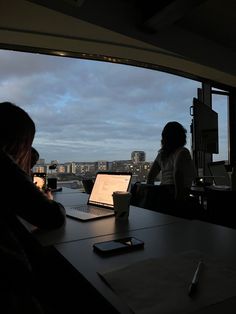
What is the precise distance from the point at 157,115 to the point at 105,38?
152cm

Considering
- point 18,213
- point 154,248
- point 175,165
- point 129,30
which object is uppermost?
point 129,30

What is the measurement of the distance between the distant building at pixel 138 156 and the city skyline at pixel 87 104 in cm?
7

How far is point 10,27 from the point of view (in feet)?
11.3

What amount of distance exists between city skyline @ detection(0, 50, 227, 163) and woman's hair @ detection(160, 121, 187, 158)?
85 centimetres

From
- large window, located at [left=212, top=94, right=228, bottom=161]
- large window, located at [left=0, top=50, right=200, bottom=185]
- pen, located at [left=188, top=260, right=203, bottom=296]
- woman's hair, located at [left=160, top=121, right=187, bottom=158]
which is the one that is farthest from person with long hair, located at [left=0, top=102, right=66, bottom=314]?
large window, located at [left=212, top=94, right=228, bottom=161]

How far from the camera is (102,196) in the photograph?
179 cm

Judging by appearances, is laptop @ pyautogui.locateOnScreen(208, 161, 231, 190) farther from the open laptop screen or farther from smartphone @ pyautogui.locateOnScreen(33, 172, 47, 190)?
smartphone @ pyautogui.locateOnScreen(33, 172, 47, 190)

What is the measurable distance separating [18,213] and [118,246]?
386mm

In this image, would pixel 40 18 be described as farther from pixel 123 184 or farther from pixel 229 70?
pixel 229 70

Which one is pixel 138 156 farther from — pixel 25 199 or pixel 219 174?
pixel 25 199

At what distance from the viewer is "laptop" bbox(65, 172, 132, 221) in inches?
62.1

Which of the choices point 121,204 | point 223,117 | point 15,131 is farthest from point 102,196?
point 223,117

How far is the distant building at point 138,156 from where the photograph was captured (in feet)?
13.7

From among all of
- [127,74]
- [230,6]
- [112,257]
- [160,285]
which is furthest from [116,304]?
[127,74]
